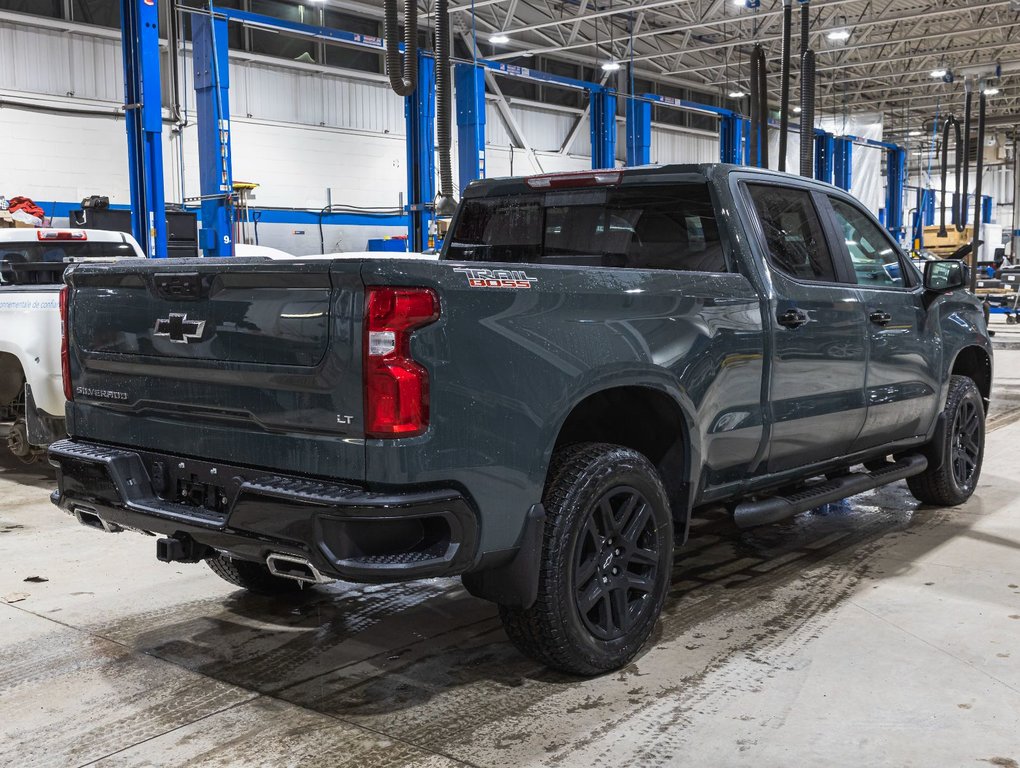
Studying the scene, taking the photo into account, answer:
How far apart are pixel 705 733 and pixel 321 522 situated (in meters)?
1.24

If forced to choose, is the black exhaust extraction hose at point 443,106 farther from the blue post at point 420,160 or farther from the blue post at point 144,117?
the blue post at point 420,160

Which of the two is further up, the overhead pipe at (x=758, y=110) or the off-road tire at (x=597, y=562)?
the overhead pipe at (x=758, y=110)

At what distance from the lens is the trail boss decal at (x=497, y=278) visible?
2770 millimetres

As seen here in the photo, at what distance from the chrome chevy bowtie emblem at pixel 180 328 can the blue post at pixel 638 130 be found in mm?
16861

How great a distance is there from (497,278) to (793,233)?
1937 mm

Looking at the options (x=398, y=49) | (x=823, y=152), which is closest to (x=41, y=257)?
(x=398, y=49)

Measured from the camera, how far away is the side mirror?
198 inches

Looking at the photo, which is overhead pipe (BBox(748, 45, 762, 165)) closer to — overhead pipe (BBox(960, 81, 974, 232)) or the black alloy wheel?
the black alloy wheel

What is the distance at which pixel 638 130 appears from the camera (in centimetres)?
1952

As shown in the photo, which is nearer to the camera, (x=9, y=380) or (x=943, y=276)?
(x=943, y=276)


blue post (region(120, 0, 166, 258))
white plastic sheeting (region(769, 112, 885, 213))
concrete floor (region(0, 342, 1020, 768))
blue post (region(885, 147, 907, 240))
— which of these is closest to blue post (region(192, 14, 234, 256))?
blue post (region(120, 0, 166, 258))

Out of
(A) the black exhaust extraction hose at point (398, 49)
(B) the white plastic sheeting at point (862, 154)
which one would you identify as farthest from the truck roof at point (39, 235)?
(B) the white plastic sheeting at point (862, 154)

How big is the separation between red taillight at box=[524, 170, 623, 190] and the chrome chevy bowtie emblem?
1784 mm

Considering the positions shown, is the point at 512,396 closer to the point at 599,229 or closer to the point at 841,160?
the point at 599,229
